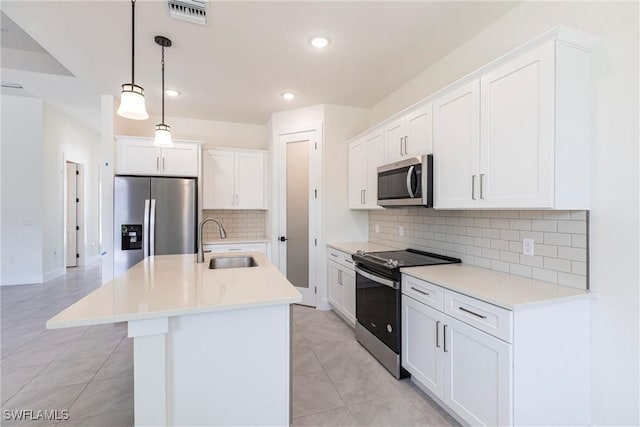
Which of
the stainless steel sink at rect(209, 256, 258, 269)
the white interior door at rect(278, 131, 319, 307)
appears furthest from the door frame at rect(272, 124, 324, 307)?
the stainless steel sink at rect(209, 256, 258, 269)

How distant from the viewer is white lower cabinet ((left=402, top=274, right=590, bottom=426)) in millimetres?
1513

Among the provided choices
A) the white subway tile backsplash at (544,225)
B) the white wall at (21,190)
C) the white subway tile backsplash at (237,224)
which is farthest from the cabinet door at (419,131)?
the white wall at (21,190)

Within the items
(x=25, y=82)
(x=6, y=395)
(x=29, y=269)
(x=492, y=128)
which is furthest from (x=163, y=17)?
(x=29, y=269)

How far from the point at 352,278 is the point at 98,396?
7.70 ft

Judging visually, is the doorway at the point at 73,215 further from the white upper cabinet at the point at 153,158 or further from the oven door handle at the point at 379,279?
the oven door handle at the point at 379,279

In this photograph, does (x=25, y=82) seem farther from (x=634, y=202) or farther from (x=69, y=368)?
(x=634, y=202)

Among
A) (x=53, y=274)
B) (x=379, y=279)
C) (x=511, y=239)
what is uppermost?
(x=511, y=239)

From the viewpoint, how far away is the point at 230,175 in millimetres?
4609

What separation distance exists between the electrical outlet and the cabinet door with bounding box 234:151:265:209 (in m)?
3.58

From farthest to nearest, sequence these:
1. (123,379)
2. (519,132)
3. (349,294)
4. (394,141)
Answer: (349,294), (394,141), (123,379), (519,132)

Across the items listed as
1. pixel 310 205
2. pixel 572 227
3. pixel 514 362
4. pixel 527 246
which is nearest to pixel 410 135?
pixel 527 246

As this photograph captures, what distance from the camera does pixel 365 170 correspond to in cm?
362

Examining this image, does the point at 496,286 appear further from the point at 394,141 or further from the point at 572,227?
the point at 394,141

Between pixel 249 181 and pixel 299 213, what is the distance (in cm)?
104
